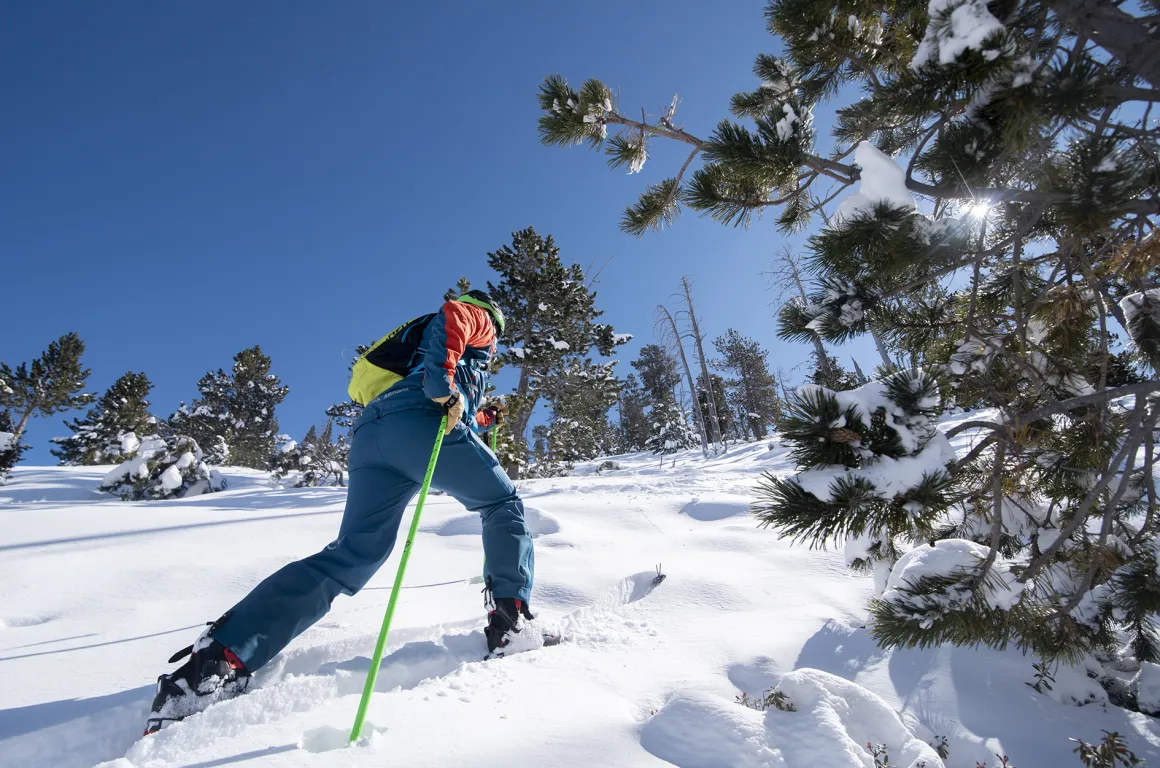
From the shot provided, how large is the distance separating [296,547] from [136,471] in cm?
1324

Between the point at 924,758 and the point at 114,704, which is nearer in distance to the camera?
the point at 924,758

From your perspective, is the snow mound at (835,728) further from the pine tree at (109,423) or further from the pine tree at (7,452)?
the pine tree at (109,423)

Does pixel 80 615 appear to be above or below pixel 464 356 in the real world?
below

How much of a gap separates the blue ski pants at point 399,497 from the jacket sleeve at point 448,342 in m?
0.15

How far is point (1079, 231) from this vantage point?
1408 millimetres

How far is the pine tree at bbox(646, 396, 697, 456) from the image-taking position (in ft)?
80.8

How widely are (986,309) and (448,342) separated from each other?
8.63ft

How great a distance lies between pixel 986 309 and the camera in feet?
7.75

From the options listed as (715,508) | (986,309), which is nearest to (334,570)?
(986,309)

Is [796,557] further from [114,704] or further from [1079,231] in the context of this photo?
[114,704]

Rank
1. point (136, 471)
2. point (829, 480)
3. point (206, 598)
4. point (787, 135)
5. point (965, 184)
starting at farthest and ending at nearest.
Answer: point (136, 471), point (206, 598), point (787, 135), point (965, 184), point (829, 480)

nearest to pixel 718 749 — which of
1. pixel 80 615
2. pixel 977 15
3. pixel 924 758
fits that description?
pixel 924 758

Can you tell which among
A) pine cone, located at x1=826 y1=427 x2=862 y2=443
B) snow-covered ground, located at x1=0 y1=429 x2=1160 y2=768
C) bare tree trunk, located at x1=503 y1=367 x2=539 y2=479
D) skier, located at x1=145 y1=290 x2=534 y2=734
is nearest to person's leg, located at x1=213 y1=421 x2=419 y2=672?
skier, located at x1=145 y1=290 x2=534 y2=734

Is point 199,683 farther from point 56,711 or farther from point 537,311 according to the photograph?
point 537,311
